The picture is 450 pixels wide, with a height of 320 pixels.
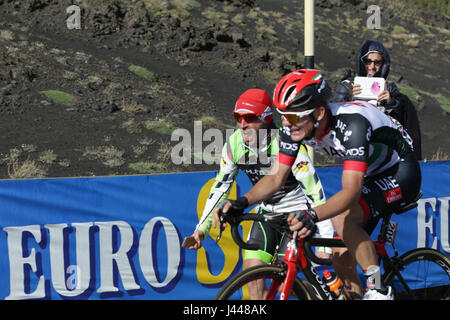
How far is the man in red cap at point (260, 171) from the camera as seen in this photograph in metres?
4.35

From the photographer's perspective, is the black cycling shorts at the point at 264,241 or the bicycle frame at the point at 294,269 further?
the black cycling shorts at the point at 264,241

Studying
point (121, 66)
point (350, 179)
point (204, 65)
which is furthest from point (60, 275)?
point (204, 65)

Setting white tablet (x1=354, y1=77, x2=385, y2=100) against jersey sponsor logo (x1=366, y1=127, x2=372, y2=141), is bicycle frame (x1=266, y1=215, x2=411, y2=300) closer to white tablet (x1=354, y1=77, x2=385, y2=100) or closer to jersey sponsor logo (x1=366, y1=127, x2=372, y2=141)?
jersey sponsor logo (x1=366, y1=127, x2=372, y2=141)

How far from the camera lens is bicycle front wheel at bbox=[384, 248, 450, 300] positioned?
4.46 metres

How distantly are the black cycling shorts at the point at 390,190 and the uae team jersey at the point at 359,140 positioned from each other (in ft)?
0.19

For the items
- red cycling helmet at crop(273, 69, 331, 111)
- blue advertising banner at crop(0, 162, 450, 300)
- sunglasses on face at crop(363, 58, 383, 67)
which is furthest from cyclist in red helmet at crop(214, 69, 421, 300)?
blue advertising banner at crop(0, 162, 450, 300)

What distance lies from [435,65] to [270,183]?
37.3 meters

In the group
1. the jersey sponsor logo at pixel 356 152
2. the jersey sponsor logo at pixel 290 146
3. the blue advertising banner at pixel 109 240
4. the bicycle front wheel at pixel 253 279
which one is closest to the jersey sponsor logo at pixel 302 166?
the jersey sponsor logo at pixel 290 146

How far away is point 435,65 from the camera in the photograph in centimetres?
3831

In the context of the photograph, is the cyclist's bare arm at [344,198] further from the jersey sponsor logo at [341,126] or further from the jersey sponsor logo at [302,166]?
the jersey sponsor logo at [302,166]

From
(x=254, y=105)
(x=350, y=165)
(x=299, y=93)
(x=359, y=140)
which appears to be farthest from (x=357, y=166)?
(x=254, y=105)

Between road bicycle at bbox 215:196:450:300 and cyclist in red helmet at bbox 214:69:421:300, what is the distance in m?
0.16

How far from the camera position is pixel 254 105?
14.4ft
